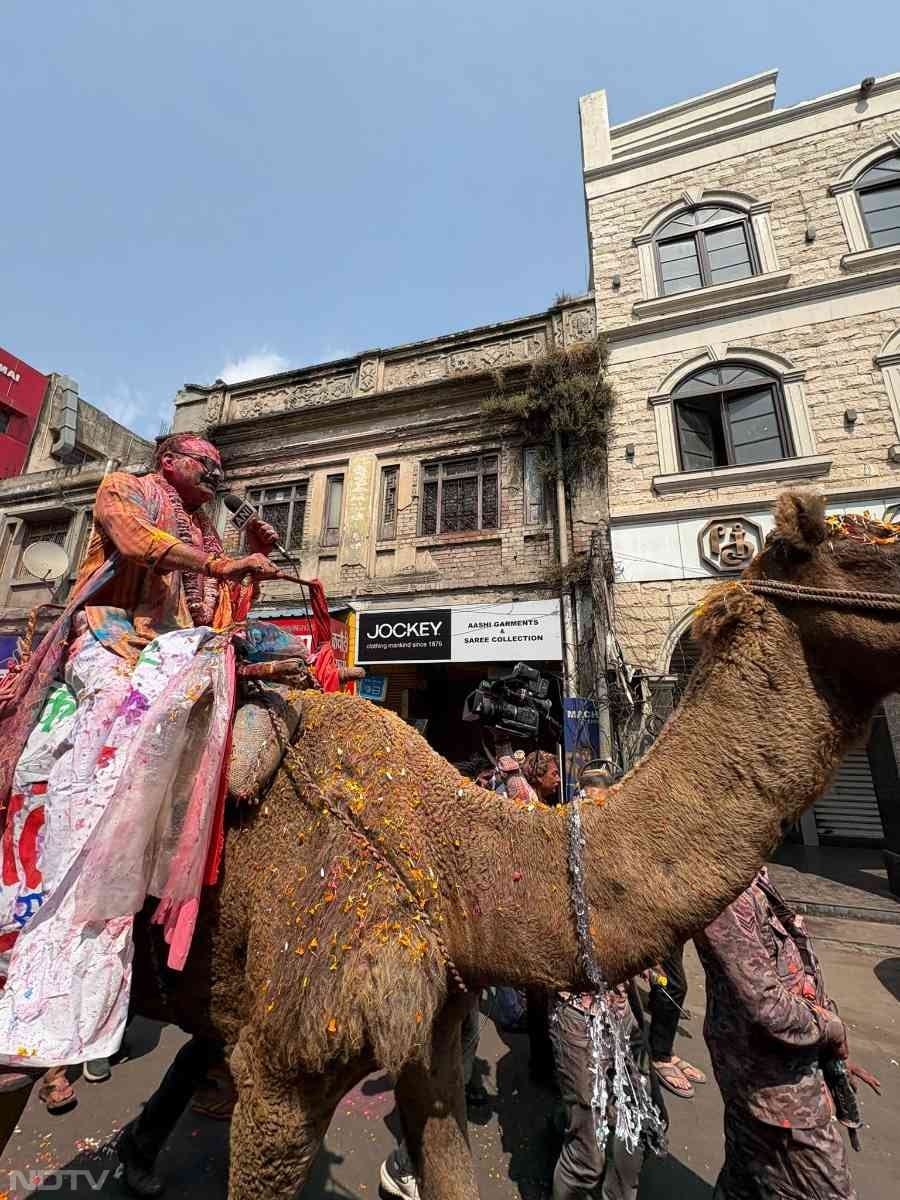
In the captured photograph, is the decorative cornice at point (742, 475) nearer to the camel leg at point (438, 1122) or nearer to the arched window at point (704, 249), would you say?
the arched window at point (704, 249)

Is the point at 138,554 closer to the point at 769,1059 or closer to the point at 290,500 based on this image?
the point at 769,1059

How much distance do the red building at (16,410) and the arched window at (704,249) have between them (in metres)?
22.6

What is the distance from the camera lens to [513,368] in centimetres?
1134

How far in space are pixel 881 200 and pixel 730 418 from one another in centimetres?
505

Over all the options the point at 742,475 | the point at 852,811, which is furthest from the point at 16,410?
the point at 852,811

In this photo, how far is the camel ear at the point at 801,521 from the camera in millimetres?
1539

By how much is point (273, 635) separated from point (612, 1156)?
2967 millimetres

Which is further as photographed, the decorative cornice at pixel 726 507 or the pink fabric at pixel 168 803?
the decorative cornice at pixel 726 507

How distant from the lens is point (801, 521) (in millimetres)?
1563

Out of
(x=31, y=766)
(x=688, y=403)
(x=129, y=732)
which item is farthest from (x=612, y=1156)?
(x=688, y=403)

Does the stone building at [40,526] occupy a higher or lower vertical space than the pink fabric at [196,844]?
higher

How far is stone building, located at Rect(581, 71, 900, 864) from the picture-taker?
9.31 m

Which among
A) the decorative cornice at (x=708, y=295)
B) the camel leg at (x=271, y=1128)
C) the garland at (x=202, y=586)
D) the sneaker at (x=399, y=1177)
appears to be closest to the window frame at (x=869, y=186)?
the decorative cornice at (x=708, y=295)

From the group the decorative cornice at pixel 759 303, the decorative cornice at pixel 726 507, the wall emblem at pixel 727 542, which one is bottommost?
the wall emblem at pixel 727 542
